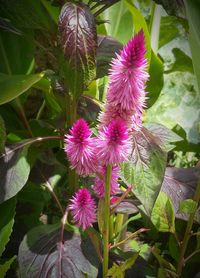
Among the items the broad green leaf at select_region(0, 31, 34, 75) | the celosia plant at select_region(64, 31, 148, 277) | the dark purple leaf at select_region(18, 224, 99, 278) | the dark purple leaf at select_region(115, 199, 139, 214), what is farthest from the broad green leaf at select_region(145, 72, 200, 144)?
the celosia plant at select_region(64, 31, 148, 277)

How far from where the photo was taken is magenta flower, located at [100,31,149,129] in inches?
20.8

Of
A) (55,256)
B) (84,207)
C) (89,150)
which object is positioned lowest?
(55,256)

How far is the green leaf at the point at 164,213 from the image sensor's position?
829mm

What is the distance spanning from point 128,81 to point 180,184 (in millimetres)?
427

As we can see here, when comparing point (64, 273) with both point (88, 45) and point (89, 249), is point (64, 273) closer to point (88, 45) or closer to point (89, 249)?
point (89, 249)

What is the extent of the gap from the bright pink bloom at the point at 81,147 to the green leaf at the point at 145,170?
6 cm

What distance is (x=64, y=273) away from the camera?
744 mm

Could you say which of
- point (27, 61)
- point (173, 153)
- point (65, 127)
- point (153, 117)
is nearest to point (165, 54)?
point (153, 117)

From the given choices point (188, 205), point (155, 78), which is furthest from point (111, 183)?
point (155, 78)

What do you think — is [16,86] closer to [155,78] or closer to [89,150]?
[89,150]

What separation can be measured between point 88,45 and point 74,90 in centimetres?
7

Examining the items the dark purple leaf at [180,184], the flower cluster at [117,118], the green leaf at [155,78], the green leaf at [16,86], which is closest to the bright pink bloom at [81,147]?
the flower cluster at [117,118]

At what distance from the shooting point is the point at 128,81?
54cm

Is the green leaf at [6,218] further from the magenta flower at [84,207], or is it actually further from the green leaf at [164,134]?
the green leaf at [164,134]
